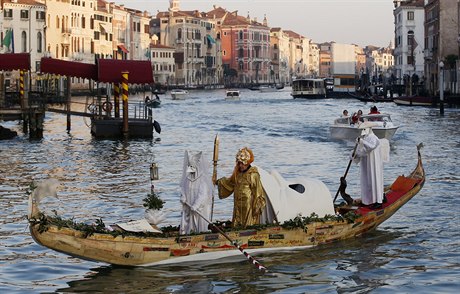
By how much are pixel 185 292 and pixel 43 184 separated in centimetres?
185

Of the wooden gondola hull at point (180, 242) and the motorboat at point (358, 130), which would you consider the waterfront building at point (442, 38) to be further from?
the wooden gondola hull at point (180, 242)

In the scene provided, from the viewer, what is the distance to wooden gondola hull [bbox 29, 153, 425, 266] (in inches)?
404

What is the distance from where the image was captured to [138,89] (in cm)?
10375

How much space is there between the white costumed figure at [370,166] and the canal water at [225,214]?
1.74ft

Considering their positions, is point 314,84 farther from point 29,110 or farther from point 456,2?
point 29,110

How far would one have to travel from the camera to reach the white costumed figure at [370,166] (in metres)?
13.0

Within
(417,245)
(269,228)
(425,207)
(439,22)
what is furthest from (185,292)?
(439,22)

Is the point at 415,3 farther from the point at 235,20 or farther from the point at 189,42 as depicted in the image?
the point at 235,20

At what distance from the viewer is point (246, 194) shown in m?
11.2

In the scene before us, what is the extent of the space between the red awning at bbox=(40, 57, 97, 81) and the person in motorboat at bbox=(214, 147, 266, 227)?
2220 cm

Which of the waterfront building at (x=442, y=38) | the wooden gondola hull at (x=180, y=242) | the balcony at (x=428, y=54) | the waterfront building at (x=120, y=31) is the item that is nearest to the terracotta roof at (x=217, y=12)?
the waterfront building at (x=120, y=31)

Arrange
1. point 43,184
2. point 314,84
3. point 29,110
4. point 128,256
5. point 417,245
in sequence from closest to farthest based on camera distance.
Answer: point 43,184 < point 128,256 < point 417,245 < point 29,110 < point 314,84

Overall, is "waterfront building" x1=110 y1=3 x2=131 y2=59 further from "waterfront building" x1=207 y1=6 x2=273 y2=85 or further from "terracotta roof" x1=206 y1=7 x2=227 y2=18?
"terracotta roof" x1=206 y1=7 x2=227 y2=18

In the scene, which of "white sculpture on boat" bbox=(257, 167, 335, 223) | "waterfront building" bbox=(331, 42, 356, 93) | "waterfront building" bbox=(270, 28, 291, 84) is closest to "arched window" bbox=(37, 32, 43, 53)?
"waterfront building" bbox=(331, 42, 356, 93)
